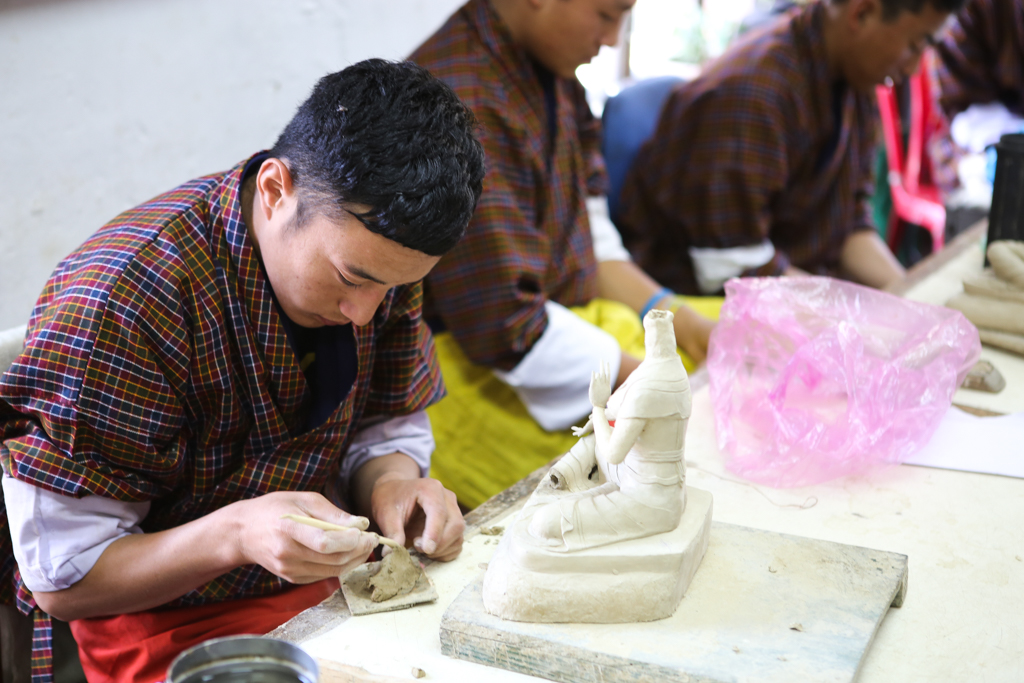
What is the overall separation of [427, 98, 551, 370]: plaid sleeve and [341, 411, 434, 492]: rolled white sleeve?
44cm

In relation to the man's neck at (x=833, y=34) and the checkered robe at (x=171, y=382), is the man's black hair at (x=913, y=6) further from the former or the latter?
the checkered robe at (x=171, y=382)

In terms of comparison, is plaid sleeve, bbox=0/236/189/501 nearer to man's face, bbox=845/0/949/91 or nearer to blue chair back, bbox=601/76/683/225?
blue chair back, bbox=601/76/683/225

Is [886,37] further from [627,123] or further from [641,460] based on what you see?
[641,460]

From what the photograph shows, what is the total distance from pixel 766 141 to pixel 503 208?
115cm

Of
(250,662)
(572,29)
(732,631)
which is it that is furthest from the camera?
(572,29)

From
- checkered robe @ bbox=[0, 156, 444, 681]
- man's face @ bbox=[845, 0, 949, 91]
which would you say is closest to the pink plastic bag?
checkered robe @ bbox=[0, 156, 444, 681]

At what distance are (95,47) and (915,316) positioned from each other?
204 cm

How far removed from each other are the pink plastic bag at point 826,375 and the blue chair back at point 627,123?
4.82 ft

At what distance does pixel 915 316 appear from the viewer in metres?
1.78

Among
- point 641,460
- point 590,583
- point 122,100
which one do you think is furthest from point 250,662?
point 122,100

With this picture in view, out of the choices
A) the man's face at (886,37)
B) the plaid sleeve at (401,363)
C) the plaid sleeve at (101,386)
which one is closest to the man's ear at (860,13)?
the man's face at (886,37)

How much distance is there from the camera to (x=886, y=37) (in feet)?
9.17

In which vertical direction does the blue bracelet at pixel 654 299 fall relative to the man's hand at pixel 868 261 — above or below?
above

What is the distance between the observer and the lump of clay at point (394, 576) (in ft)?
3.86
